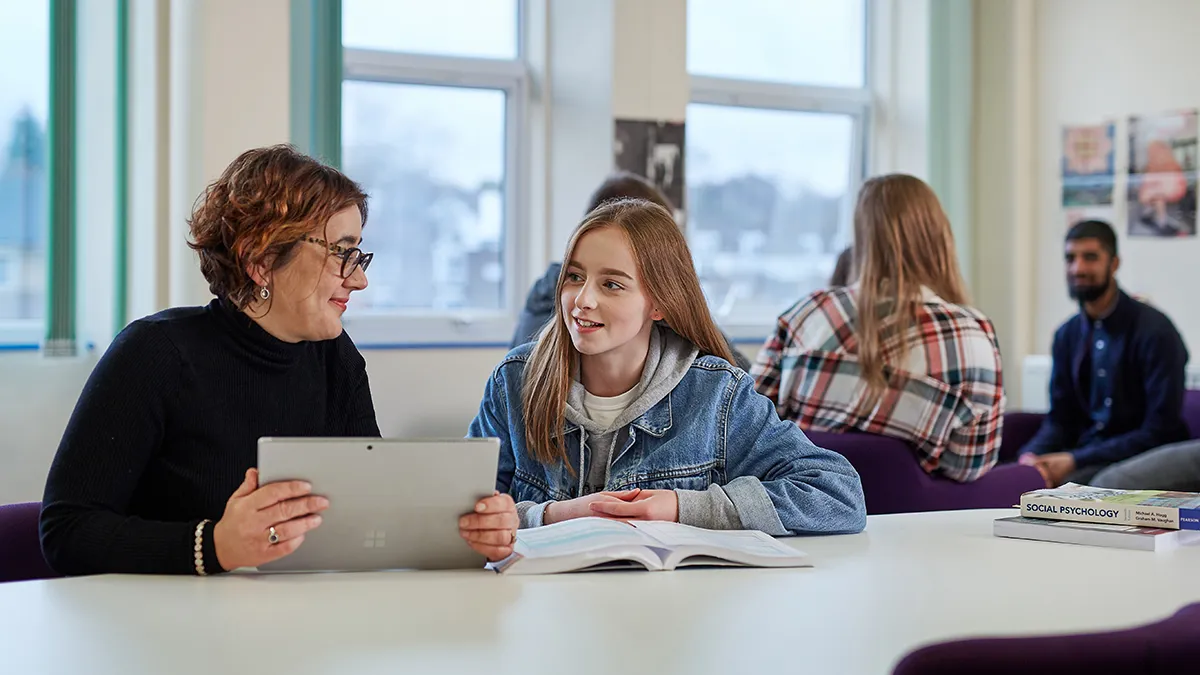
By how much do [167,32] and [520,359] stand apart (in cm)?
208

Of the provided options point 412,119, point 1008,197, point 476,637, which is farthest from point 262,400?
point 1008,197

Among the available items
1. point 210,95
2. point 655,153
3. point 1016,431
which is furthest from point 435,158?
point 1016,431

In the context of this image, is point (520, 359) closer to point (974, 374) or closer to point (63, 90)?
point (974, 374)

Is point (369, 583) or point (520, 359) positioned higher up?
point (520, 359)

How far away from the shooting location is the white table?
1240 millimetres

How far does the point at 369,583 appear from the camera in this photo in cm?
159

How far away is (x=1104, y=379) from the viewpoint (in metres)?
4.50

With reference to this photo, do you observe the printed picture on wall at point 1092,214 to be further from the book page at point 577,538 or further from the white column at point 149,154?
the book page at point 577,538

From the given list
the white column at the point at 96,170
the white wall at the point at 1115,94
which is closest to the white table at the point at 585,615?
the white column at the point at 96,170

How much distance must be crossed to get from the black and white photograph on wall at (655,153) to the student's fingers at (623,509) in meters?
2.74

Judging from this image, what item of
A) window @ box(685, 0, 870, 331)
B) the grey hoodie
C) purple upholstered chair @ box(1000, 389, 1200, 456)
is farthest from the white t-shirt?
window @ box(685, 0, 870, 331)

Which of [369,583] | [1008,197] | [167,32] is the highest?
[167,32]

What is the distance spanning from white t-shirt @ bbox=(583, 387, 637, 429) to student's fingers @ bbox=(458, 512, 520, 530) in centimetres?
56

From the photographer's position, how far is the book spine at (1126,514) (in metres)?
A: 1.95
